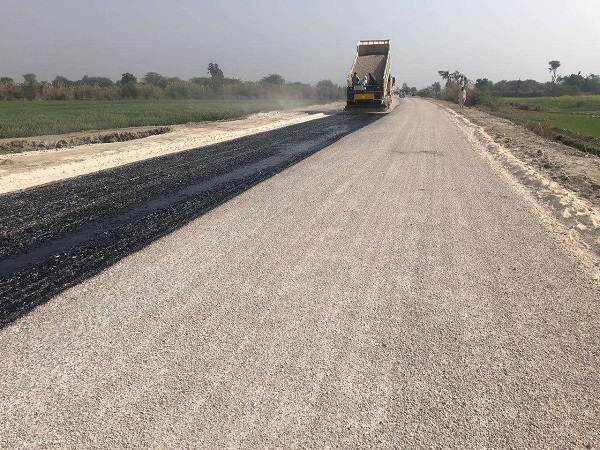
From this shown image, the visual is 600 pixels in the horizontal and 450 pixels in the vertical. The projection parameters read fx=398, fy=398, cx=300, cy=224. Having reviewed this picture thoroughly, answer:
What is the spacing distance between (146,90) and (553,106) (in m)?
53.9

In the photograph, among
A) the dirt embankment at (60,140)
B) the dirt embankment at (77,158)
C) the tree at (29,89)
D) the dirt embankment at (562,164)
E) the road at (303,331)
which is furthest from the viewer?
the tree at (29,89)

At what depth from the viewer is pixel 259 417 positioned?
2373 mm

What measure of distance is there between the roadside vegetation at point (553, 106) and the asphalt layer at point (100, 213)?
12.6 meters

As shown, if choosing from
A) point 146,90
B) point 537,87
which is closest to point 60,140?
point 146,90

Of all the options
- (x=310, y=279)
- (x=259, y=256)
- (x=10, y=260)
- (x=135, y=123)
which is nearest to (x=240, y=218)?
(x=259, y=256)

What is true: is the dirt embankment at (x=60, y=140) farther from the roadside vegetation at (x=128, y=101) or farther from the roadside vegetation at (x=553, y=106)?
the roadside vegetation at (x=553, y=106)

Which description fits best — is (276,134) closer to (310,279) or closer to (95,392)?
(310,279)

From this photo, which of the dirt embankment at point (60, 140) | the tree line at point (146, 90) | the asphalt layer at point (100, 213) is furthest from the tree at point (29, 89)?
the asphalt layer at point (100, 213)

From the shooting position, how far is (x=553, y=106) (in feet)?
147

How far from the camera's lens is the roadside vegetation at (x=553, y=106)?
1764cm

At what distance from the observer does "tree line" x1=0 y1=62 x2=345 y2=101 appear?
45.5 m

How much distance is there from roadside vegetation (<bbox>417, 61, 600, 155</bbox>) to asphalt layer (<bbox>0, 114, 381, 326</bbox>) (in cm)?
1260

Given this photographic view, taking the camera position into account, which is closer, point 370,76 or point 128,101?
point 370,76

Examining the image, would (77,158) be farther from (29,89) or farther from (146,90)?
(146,90)
